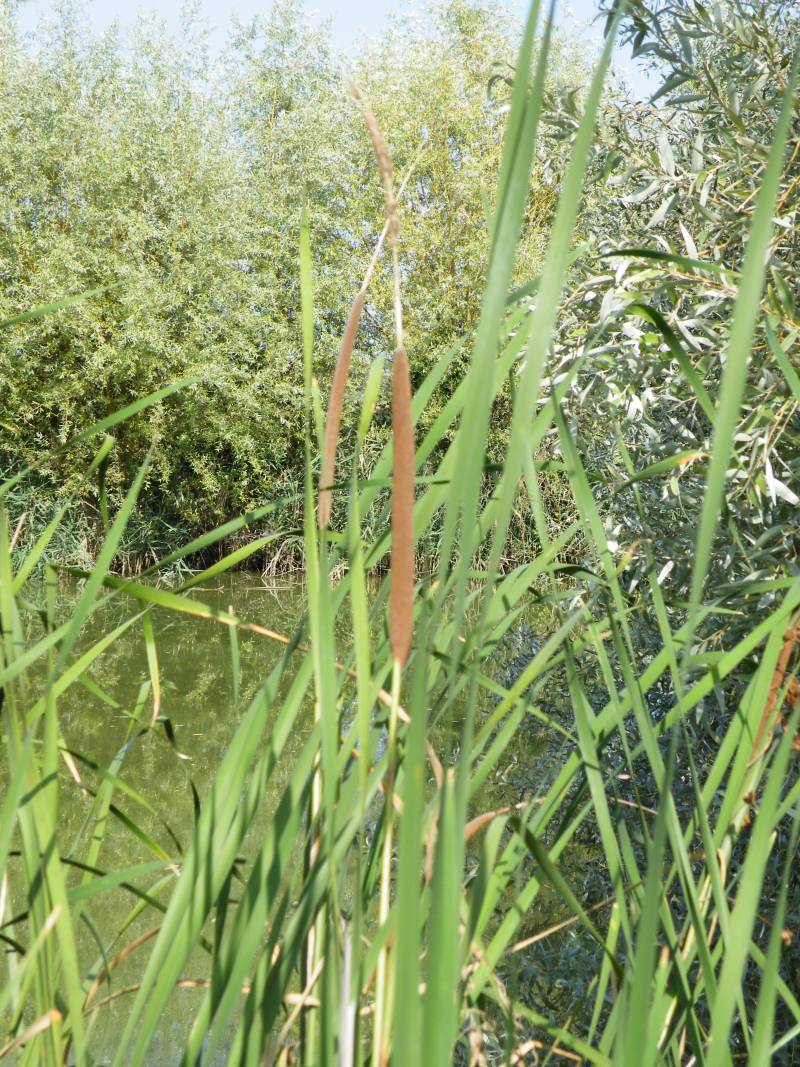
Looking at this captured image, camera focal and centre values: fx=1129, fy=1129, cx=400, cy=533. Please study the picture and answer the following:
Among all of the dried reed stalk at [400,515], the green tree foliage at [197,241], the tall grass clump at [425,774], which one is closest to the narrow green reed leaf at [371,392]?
the tall grass clump at [425,774]

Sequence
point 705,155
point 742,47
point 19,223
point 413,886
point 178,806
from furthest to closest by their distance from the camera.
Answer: point 19,223 < point 178,806 < point 705,155 < point 742,47 < point 413,886

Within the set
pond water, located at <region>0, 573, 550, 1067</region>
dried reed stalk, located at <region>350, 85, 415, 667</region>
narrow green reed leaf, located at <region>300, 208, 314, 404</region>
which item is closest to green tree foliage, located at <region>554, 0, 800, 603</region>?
pond water, located at <region>0, 573, 550, 1067</region>

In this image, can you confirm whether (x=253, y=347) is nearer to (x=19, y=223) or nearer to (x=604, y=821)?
(x=19, y=223)

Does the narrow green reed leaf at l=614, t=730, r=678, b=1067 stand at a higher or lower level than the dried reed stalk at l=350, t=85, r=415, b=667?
lower

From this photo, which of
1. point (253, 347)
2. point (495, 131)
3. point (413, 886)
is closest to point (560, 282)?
point (413, 886)

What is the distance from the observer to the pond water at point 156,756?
1919 mm

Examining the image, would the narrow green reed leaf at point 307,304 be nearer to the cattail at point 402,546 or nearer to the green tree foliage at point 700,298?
the cattail at point 402,546

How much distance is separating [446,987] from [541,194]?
625 inches

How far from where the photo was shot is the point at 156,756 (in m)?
5.02

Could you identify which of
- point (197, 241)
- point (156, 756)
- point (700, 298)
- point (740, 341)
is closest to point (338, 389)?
point (740, 341)

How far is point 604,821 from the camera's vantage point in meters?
0.71

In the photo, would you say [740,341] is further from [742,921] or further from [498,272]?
[742,921]

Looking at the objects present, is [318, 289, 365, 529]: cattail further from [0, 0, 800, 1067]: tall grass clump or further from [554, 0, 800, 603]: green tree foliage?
[554, 0, 800, 603]: green tree foliage

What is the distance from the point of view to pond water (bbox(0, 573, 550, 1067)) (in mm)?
1919
